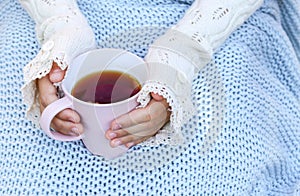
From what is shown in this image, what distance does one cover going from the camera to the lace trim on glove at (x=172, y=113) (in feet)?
2.32

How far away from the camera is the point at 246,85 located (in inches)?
32.3

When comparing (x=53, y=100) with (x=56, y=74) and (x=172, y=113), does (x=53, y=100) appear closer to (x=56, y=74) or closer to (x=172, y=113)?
(x=56, y=74)

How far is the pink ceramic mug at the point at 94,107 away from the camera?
686mm

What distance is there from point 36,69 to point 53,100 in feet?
0.15

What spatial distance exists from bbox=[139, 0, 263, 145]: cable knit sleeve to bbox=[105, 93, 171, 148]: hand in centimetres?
1

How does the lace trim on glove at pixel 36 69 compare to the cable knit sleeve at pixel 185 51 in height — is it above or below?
below

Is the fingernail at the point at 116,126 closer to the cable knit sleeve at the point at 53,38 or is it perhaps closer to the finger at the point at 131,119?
the finger at the point at 131,119

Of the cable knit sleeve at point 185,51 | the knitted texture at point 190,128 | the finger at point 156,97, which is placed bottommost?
the knitted texture at point 190,128

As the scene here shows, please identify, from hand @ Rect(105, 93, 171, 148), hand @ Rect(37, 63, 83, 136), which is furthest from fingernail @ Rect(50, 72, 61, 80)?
hand @ Rect(105, 93, 171, 148)

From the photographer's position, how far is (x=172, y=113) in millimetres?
728

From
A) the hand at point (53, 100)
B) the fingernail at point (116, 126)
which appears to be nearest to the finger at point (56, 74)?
the hand at point (53, 100)

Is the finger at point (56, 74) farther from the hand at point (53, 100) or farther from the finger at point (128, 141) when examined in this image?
the finger at point (128, 141)

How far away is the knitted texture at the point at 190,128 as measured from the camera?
2.51ft

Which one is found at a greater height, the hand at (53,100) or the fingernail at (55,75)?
the fingernail at (55,75)
